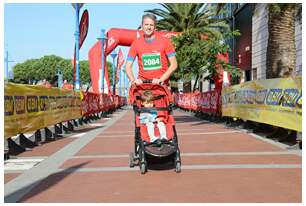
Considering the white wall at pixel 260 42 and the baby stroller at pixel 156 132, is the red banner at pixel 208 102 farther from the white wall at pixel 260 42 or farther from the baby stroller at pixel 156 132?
the baby stroller at pixel 156 132

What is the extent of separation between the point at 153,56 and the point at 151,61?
0.08m

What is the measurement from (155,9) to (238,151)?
34.0 m

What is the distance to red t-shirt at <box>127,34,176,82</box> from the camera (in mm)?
6816

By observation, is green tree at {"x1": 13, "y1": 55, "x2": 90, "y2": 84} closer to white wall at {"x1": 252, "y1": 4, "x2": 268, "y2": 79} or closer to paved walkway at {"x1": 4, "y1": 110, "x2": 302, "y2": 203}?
white wall at {"x1": 252, "y1": 4, "x2": 268, "y2": 79}

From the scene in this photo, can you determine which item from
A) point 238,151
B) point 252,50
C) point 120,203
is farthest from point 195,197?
point 252,50

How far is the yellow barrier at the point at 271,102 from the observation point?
9.56 meters

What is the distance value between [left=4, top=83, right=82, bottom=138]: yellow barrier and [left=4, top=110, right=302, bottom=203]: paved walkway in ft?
2.31

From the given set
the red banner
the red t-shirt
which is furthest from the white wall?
the red t-shirt

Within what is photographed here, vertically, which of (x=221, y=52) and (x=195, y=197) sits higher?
(x=221, y=52)

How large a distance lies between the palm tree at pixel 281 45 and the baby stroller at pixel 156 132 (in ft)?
33.4
